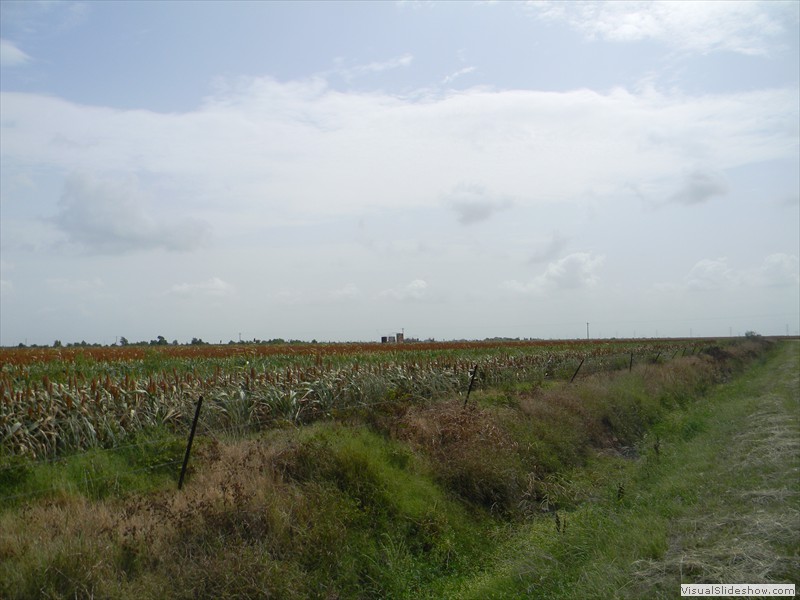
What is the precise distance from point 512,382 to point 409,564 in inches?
559

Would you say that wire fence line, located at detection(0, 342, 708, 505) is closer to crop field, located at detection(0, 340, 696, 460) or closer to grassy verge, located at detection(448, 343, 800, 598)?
crop field, located at detection(0, 340, 696, 460)

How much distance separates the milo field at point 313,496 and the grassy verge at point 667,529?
46 mm

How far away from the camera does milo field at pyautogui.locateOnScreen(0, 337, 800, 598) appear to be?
6.72 metres

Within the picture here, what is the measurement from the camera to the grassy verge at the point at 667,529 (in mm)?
6512

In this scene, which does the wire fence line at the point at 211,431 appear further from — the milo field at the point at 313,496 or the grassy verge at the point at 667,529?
the grassy verge at the point at 667,529

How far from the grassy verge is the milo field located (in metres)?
0.05

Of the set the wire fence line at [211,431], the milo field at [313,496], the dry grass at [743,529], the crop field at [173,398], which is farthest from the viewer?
the crop field at [173,398]

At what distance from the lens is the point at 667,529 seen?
26.5ft

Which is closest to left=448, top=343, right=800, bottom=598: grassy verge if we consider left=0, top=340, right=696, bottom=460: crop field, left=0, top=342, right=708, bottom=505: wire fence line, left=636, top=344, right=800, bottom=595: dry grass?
left=636, top=344, right=800, bottom=595: dry grass

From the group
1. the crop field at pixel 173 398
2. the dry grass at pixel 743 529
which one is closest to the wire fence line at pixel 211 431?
the crop field at pixel 173 398

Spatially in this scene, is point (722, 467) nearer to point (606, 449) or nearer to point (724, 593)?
point (606, 449)

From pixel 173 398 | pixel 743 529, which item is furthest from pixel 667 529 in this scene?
pixel 173 398

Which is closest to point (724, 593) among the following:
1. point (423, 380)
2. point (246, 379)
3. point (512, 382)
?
point (246, 379)

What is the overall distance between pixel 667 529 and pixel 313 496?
183 inches
